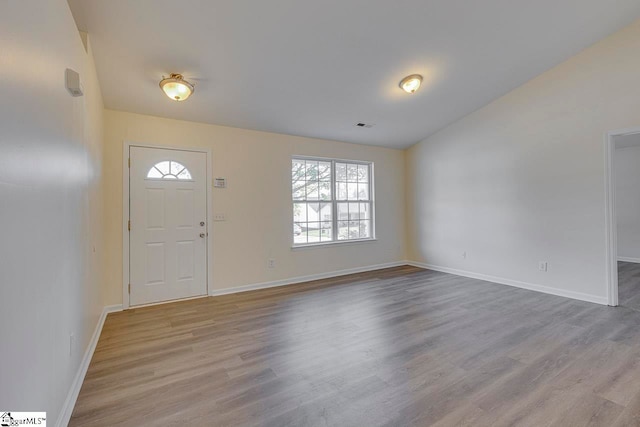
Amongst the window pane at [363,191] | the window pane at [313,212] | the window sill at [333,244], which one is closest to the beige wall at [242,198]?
the window sill at [333,244]

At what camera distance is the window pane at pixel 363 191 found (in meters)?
5.67

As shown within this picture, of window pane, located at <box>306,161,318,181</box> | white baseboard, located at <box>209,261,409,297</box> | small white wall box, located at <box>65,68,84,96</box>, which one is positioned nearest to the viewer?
small white wall box, located at <box>65,68,84,96</box>

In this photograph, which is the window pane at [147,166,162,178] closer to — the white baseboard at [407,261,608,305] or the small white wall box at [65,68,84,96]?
the small white wall box at [65,68,84,96]

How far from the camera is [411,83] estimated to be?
11.8ft

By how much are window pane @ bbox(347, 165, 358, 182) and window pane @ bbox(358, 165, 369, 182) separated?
0.25ft

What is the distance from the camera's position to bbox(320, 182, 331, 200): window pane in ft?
17.0

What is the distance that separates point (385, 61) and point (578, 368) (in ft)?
10.7

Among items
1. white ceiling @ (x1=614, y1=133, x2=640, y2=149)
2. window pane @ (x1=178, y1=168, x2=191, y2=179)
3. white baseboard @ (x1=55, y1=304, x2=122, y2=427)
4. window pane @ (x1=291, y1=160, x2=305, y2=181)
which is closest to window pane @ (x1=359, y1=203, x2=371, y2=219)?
window pane @ (x1=291, y1=160, x2=305, y2=181)

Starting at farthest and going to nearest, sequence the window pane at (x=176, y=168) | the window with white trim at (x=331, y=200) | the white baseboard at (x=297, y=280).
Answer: the window with white trim at (x=331, y=200), the white baseboard at (x=297, y=280), the window pane at (x=176, y=168)

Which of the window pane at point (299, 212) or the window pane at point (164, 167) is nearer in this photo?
the window pane at point (164, 167)

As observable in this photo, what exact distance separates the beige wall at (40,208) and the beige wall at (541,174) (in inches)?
202

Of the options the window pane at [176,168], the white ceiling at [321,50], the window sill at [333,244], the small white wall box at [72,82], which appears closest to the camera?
the small white wall box at [72,82]

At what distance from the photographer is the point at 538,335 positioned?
270 cm

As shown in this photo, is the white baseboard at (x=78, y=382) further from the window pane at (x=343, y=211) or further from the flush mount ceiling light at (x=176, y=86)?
the window pane at (x=343, y=211)
